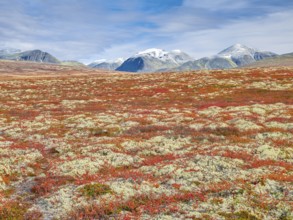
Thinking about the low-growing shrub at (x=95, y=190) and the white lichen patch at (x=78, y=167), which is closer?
the low-growing shrub at (x=95, y=190)

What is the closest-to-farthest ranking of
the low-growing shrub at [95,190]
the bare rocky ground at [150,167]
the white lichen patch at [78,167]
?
the bare rocky ground at [150,167], the low-growing shrub at [95,190], the white lichen patch at [78,167]

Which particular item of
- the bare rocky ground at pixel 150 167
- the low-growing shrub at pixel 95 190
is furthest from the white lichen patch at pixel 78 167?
the low-growing shrub at pixel 95 190

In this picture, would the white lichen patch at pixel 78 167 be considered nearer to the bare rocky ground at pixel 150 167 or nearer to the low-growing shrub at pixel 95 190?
the bare rocky ground at pixel 150 167

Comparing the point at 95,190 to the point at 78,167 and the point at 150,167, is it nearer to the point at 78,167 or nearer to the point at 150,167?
the point at 78,167

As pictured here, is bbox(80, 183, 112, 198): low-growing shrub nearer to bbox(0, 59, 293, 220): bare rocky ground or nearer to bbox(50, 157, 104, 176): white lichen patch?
bbox(0, 59, 293, 220): bare rocky ground

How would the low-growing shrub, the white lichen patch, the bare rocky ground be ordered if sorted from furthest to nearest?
the white lichen patch → the low-growing shrub → the bare rocky ground

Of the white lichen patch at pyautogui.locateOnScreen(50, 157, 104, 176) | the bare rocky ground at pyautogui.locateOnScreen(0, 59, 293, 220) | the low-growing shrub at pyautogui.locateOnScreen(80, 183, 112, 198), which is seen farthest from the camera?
the white lichen patch at pyautogui.locateOnScreen(50, 157, 104, 176)

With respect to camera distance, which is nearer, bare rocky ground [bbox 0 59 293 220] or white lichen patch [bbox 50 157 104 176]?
bare rocky ground [bbox 0 59 293 220]

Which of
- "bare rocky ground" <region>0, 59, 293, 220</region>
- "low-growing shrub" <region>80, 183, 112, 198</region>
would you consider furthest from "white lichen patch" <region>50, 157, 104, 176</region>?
"low-growing shrub" <region>80, 183, 112, 198</region>

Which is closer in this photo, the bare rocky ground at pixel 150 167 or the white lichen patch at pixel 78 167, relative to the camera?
the bare rocky ground at pixel 150 167

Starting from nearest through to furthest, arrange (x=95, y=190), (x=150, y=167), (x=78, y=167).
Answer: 1. (x=95, y=190)
2. (x=150, y=167)
3. (x=78, y=167)

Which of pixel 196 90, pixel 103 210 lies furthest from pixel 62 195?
pixel 196 90

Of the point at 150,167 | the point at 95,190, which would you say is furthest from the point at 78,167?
the point at 150,167

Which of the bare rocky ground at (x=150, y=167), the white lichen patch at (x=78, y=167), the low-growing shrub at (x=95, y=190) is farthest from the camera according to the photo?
the white lichen patch at (x=78, y=167)
